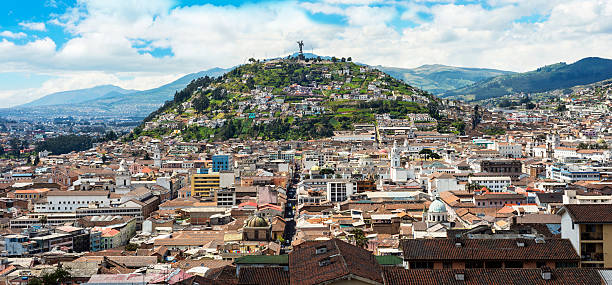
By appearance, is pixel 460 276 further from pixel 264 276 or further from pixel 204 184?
pixel 204 184

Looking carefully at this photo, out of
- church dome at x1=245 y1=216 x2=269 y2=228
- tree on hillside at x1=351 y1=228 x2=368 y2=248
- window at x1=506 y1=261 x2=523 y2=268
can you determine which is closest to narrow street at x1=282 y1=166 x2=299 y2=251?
church dome at x1=245 y1=216 x2=269 y2=228

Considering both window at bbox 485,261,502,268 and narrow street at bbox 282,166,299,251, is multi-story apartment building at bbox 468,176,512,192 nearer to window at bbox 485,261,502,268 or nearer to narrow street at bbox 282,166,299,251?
narrow street at bbox 282,166,299,251

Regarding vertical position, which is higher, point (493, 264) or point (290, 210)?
point (493, 264)

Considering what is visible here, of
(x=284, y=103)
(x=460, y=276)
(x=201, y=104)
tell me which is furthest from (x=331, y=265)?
(x=201, y=104)

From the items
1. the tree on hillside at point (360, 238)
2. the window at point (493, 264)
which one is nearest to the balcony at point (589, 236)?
the window at point (493, 264)

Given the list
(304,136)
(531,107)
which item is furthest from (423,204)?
(531,107)

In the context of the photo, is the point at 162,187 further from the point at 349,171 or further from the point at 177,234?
the point at 177,234
